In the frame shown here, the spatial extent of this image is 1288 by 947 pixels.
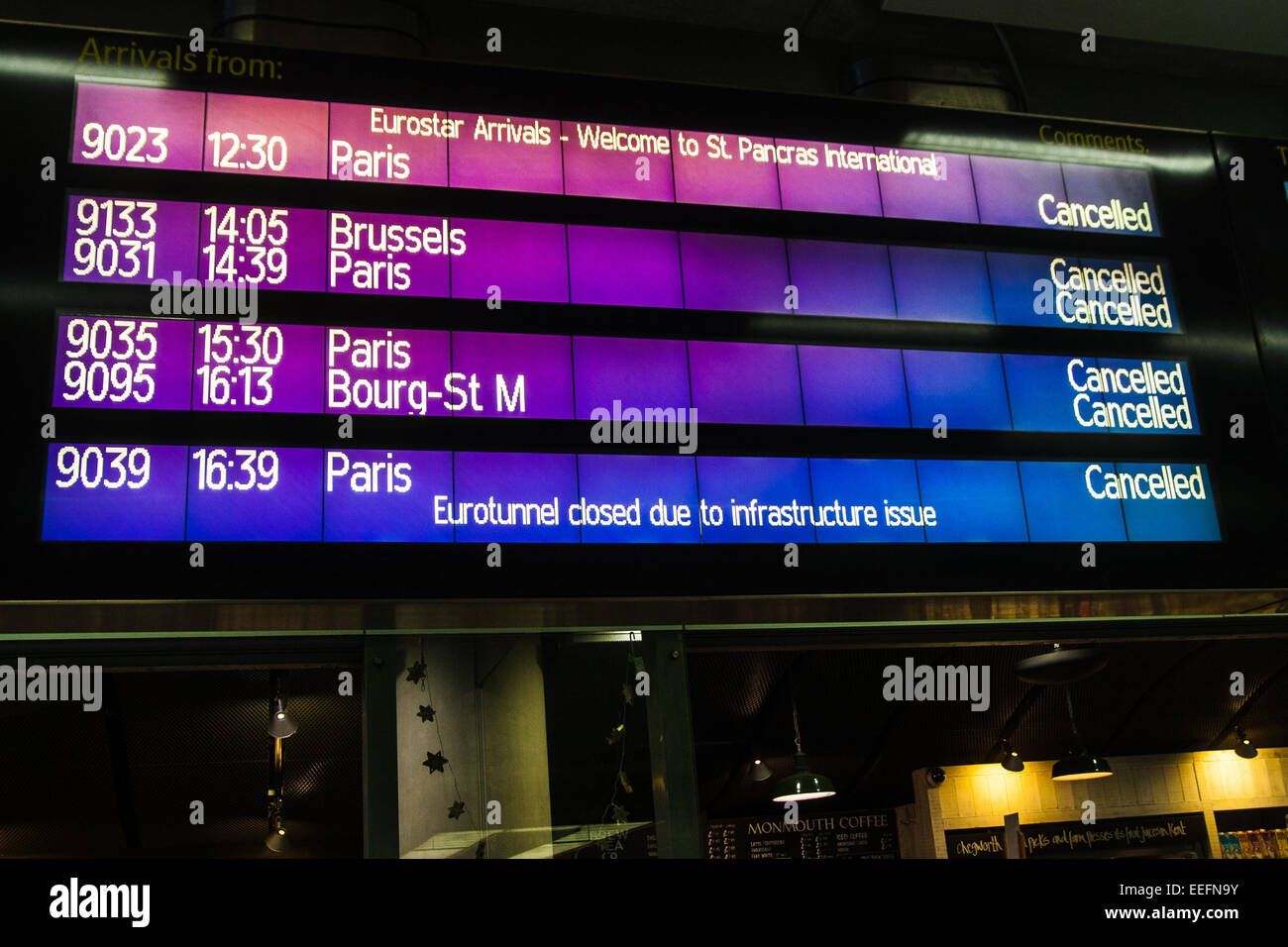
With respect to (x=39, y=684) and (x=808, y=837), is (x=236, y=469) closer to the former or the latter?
(x=39, y=684)

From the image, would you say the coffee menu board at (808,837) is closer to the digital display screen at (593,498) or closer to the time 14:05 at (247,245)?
the digital display screen at (593,498)

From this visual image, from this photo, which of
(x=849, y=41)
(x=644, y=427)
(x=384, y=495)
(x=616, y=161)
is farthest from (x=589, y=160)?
(x=849, y=41)

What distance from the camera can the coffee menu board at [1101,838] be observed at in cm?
1209

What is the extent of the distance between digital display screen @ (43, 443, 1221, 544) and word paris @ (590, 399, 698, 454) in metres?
0.09

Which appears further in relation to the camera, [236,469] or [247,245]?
[247,245]

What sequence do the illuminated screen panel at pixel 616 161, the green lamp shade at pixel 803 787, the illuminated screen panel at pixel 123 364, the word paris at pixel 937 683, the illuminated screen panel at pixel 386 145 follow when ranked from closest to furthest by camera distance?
the illuminated screen panel at pixel 123 364 < the illuminated screen panel at pixel 386 145 < the illuminated screen panel at pixel 616 161 < the green lamp shade at pixel 803 787 < the word paris at pixel 937 683

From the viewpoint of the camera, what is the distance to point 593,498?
5160 millimetres

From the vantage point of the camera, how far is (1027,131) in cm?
654

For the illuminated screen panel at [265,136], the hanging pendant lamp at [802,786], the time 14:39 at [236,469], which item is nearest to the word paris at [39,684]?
the time 14:39 at [236,469]

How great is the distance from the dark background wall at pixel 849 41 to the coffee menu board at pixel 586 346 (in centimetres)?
135

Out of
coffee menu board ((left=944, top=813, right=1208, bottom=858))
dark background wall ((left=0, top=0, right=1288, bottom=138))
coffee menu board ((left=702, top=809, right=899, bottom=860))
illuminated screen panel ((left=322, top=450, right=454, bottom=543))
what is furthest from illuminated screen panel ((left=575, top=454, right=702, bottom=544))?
coffee menu board ((left=944, top=813, right=1208, bottom=858))
